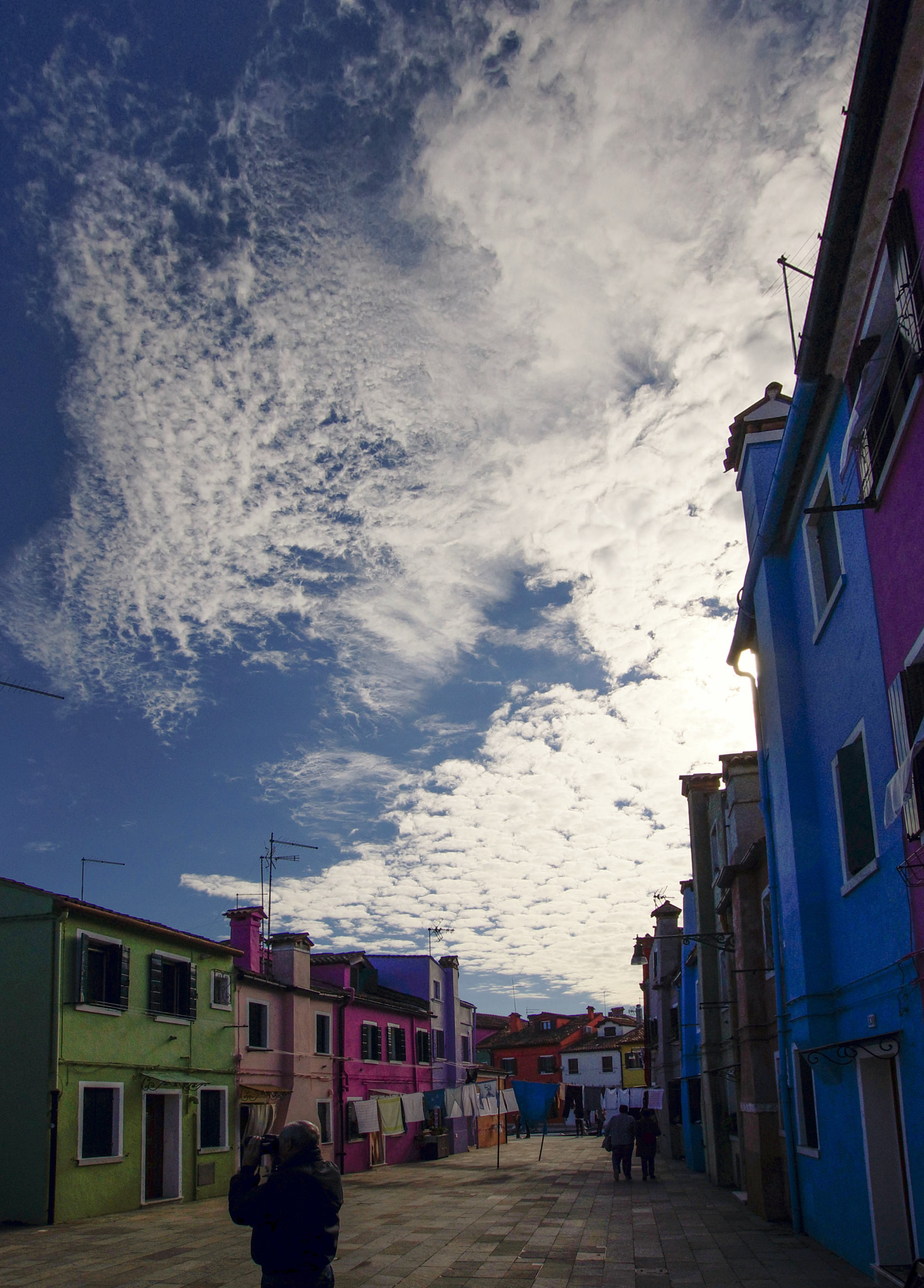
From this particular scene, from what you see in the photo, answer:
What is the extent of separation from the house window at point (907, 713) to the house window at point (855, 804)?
5.97 feet

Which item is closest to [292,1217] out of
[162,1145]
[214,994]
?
[162,1145]

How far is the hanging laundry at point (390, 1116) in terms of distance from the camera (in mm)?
27219

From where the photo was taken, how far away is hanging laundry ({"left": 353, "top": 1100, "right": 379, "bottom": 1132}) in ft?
88.6

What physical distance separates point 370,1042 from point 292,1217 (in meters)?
28.1

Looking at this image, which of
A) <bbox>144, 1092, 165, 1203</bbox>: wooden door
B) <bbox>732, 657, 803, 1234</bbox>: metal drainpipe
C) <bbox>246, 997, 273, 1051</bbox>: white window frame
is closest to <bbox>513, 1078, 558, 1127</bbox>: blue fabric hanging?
<bbox>246, 997, 273, 1051</bbox>: white window frame

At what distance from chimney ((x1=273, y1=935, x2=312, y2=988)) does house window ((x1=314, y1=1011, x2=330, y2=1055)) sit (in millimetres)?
1096

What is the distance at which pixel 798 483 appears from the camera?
10.9 metres

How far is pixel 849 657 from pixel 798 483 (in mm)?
2519

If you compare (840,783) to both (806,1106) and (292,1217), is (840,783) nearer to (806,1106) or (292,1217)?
(806,1106)

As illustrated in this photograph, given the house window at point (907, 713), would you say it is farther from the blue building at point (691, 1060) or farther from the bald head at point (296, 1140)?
the blue building at point (691, 1060)

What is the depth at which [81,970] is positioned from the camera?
16984mm

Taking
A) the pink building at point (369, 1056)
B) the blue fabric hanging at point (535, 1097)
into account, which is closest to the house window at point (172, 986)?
the pink building at point (369, 1056)

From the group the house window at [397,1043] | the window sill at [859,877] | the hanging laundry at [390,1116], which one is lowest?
the hanging laundry at [390,1116]

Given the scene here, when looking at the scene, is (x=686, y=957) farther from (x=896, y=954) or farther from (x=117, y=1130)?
(x=896, y=954)
